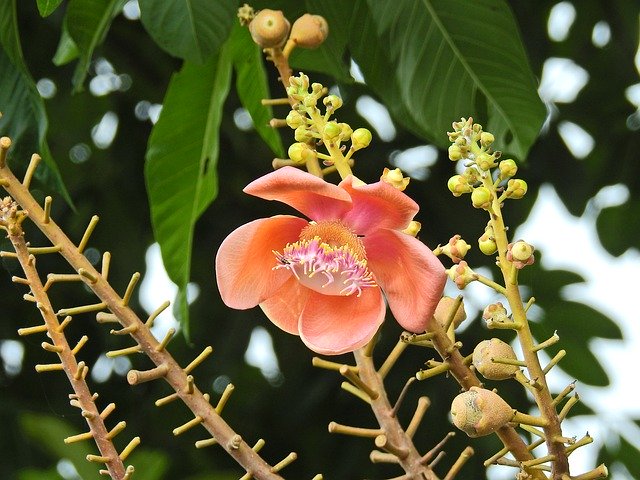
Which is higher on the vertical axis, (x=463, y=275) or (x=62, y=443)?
(x=463, y=275)

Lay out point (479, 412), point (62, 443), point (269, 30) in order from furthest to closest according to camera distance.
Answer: point (62, 443) < point (269, 30) < point (479, 412)

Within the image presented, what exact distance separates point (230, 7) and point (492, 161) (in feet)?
1.14

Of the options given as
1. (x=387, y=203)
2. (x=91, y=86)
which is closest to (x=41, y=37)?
(x=91, y=86)

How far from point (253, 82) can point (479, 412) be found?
46 centimetres

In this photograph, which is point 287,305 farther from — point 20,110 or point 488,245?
point 20,110

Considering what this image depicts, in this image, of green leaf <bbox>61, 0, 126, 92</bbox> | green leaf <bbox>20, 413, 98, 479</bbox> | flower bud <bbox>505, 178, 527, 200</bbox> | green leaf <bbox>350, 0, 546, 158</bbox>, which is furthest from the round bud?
green leaf <bbox>20, 413, 98, 479</bbox>

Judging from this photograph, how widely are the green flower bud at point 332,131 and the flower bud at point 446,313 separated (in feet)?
0.24


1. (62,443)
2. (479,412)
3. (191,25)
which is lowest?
(62,443)

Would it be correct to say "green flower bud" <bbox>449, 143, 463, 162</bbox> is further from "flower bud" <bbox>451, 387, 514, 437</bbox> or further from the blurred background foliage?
the blurred background foliage

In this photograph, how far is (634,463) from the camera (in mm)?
1252

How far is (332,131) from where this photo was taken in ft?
1.16

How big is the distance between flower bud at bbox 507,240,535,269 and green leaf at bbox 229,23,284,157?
0.37 m

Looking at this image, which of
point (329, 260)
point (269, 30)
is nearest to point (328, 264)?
point (329, 260)

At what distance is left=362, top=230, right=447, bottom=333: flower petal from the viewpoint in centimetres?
35
